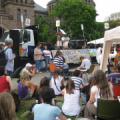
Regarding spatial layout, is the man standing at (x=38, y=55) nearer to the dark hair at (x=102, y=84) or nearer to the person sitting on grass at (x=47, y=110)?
the dark hair at (x=102, y=84)

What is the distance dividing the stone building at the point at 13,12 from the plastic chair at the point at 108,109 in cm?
3129

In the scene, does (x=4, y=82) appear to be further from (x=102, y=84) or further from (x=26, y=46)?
(x=26, y=46)

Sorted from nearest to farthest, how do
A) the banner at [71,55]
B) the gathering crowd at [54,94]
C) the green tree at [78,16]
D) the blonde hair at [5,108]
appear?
the blonde hair at [5,108] < the gathering crowd at [54,94] < the banner at [71,55] < the green tree at [78,16]

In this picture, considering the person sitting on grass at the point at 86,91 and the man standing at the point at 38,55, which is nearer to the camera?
the person sitting on grass at the point at 86,91

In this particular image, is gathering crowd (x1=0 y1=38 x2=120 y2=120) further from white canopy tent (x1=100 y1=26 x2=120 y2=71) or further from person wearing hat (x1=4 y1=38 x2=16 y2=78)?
white canopy tent (x1=100 y1=26 x2=120 y2=71)

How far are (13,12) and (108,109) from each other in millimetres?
35666

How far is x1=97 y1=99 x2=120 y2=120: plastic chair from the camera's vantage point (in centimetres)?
336

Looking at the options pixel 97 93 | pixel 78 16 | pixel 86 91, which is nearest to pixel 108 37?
pixel 86 91

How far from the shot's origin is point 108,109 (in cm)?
342

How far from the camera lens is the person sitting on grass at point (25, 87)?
5.93m

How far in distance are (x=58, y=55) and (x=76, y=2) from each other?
34.9m

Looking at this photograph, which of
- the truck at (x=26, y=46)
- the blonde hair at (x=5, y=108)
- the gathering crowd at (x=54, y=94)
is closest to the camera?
the blonde hair at (x=5, y=108)

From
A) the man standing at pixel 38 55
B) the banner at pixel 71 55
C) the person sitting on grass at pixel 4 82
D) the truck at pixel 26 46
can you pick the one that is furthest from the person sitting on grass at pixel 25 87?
the banner at pixel 71 55

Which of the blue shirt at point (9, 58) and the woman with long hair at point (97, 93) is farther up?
the blue shirt at point (9, 58)
